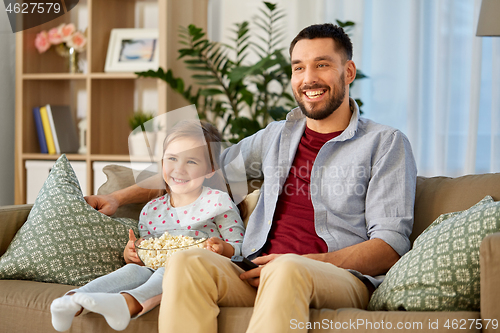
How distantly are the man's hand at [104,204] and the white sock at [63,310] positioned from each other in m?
0.55

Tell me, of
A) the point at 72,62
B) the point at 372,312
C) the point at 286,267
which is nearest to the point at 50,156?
the point at 72,62

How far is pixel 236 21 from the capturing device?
9.96ft

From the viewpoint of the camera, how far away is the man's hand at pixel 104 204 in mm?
1672

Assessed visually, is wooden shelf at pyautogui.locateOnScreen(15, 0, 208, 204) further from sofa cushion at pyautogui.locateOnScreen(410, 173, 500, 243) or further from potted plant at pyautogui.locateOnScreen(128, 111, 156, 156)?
sofa cushion at pyautogui.locateOnScreen(410, 173, 500, 243)

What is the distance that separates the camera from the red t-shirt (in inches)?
59.7

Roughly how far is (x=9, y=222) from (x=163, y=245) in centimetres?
56

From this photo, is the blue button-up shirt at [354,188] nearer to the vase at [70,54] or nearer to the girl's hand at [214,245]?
the girl's hand at [214,245]

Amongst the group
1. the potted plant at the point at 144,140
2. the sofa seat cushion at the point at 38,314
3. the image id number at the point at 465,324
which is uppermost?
the potted plant at the point at 144,140

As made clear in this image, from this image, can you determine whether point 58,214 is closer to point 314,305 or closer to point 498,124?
point 314,305

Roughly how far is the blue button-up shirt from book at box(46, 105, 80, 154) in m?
1.81

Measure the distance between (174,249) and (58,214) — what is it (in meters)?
0.43

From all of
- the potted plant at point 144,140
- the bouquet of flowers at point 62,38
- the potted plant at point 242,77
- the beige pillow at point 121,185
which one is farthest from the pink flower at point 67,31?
the potted plant at point 144,140

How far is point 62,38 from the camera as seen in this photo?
3.00 m

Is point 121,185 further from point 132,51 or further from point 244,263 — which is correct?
point 132,51
